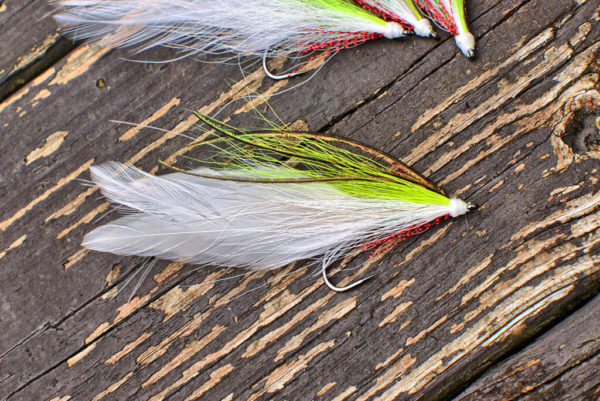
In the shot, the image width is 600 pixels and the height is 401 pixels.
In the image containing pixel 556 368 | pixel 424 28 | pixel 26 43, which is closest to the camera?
pixel 556 368

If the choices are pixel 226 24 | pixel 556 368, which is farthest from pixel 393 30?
pixel 556 368

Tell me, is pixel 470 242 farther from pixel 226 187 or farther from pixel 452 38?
pixel 226 187

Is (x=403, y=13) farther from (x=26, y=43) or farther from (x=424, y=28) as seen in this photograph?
(x=26, y=43)

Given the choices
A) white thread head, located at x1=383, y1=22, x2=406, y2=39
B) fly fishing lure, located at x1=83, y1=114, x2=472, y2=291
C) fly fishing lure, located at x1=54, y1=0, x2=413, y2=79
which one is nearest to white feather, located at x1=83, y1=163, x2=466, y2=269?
fly fishing lure, located at x1=83, y1=114, x2=472, y2=291

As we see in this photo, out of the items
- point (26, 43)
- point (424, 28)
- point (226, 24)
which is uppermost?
point (26, 43)

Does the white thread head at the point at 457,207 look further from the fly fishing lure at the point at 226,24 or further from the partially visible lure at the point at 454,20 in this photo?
the fly fishing lure at the point at 226,24

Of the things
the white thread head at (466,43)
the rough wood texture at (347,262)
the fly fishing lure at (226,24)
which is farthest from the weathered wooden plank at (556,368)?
the fly fishing lure at (226,24)
